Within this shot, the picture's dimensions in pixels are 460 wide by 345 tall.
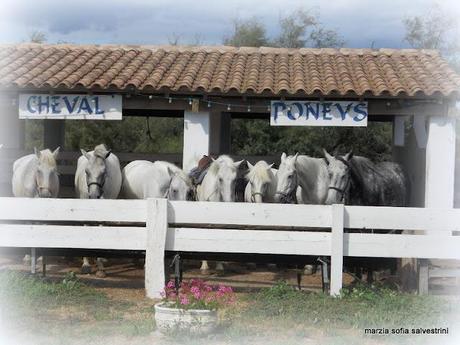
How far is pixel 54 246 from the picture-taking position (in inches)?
344

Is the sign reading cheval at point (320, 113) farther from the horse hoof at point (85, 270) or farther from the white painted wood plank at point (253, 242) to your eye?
the horse hoof at point (85, 270)

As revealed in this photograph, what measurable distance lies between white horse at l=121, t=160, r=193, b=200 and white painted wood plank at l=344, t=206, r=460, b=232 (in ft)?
10.1

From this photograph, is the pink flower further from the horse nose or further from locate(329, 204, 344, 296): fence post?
the horse nose

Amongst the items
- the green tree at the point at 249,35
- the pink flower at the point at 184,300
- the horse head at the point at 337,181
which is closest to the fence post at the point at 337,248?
the horse head at the point at 337,181

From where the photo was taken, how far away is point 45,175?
1047 centimetres

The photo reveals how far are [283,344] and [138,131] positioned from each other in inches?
981

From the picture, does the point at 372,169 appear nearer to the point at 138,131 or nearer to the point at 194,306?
the point at 194,306

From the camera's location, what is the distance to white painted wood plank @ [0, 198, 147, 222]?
861 centimetres

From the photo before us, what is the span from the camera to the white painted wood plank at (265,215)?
8.48 metres

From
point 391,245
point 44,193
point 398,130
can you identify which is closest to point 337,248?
point 391,245

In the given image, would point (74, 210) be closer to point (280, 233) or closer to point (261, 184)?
point (280, 233)

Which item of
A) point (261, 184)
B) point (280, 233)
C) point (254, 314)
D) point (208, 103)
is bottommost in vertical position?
point (254, 314)

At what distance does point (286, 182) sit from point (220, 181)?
1.04 meters

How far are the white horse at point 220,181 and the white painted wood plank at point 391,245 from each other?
88.8 inches
